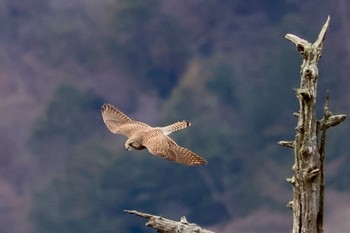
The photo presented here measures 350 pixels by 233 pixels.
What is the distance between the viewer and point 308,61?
709 inches

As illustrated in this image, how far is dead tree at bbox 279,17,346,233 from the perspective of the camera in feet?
58.4

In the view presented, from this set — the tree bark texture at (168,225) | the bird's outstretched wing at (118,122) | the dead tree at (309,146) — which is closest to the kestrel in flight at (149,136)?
the bird's outstretched wing at (118,122)

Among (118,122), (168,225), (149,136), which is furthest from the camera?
(118,122)

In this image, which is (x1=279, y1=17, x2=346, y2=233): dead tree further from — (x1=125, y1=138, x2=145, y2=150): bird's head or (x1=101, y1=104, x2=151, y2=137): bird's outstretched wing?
(x1=101, y1=104, x2=151, y2=137): bird's outstretched wing

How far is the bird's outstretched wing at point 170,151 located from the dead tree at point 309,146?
2879mm

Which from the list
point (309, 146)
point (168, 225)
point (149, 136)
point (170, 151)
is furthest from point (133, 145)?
point (309, 146)

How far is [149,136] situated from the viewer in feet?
75.8

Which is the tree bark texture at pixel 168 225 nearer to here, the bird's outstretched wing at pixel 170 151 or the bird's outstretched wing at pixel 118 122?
the bird's outstretched wing at pixel 170 151

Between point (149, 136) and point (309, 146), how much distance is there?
6.53m

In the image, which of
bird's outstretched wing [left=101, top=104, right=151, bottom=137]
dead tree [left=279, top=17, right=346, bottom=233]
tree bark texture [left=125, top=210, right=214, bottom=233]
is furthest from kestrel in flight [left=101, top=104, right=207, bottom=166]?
dead tree [left=279, top=17, right=346, bottom=233]

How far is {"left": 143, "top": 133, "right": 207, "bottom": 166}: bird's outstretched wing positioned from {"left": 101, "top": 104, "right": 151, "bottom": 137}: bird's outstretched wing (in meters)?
1.45

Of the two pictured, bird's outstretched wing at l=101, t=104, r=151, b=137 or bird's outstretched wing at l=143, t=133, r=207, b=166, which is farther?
bird's outstretched wing at l=101, t=104, r=151, b=137

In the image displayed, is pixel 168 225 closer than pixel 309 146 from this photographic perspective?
No

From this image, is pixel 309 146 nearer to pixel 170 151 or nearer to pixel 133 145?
pixel 170 151
